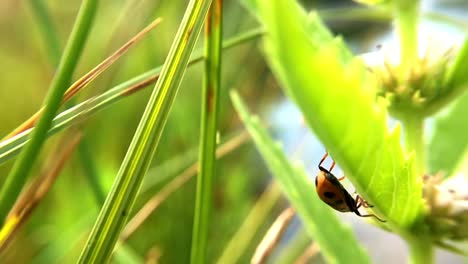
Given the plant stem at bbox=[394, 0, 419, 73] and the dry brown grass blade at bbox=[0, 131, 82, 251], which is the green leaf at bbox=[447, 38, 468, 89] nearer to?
the plant stem at bbox=[394, 0, 419, 73]

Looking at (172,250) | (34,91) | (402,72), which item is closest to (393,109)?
(402,72)

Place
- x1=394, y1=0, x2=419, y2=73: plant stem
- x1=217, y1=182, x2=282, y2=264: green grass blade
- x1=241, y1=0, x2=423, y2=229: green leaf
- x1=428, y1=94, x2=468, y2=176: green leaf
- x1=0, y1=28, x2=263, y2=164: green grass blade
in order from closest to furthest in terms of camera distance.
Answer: x1=241, y1=0, x2=423, y2=229: green leaf < x1=0, y1=28, x2=263, y2=164: green grass blade < x1=394, y1=0, x2=419, y2=73: plant stem < x1=428, y1=94, x2=468, y2=176: green leaf < x1=217, y1=182, x2=282, y2=264: green grass blade

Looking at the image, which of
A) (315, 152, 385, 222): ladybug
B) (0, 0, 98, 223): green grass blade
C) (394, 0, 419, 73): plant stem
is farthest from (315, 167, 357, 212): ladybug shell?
(0, 0, 98, 223): green grass blade

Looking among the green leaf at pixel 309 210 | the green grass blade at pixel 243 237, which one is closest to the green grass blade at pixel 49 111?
the green leaf at pixel 309 210

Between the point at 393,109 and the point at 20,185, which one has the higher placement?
the point at 20,185

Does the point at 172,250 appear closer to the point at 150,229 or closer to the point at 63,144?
the point at 150,229

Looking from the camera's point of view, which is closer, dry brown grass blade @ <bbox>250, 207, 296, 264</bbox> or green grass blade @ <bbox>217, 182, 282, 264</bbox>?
dry brown grass blade @ <bbox>250, 207, 296, 264</bbox>
